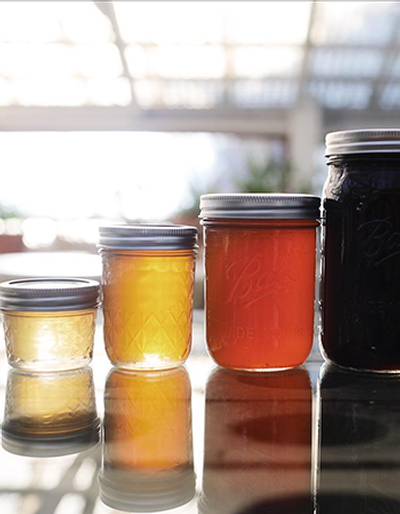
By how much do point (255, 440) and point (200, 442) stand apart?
0.04m

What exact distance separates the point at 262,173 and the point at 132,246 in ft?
13.2

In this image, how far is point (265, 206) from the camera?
590 millimetres

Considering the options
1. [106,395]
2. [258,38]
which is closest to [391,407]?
[106,395]

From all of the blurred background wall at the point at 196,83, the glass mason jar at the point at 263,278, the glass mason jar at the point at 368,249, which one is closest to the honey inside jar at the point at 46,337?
the glass mason jar at the point at 263,278

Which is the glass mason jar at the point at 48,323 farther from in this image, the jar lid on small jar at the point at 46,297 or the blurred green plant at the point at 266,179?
the blurred green plant at the point at 266,179

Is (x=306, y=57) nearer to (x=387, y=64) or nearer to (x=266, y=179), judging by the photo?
(x=387, y=64)

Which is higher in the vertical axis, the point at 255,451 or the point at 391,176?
the point at 391,176

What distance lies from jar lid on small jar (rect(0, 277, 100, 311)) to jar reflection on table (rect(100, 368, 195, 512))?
0.26ft

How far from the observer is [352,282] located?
60 cm

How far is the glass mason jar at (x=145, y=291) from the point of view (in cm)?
60

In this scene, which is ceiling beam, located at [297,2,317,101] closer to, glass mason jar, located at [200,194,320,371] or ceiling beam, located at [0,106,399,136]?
ceiling beam, located at [0,106,399,136]

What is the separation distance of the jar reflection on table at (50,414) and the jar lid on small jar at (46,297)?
66 mm

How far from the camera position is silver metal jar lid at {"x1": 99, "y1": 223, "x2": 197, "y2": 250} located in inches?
23.5

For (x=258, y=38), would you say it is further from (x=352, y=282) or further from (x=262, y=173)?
(x=352, y=282)
